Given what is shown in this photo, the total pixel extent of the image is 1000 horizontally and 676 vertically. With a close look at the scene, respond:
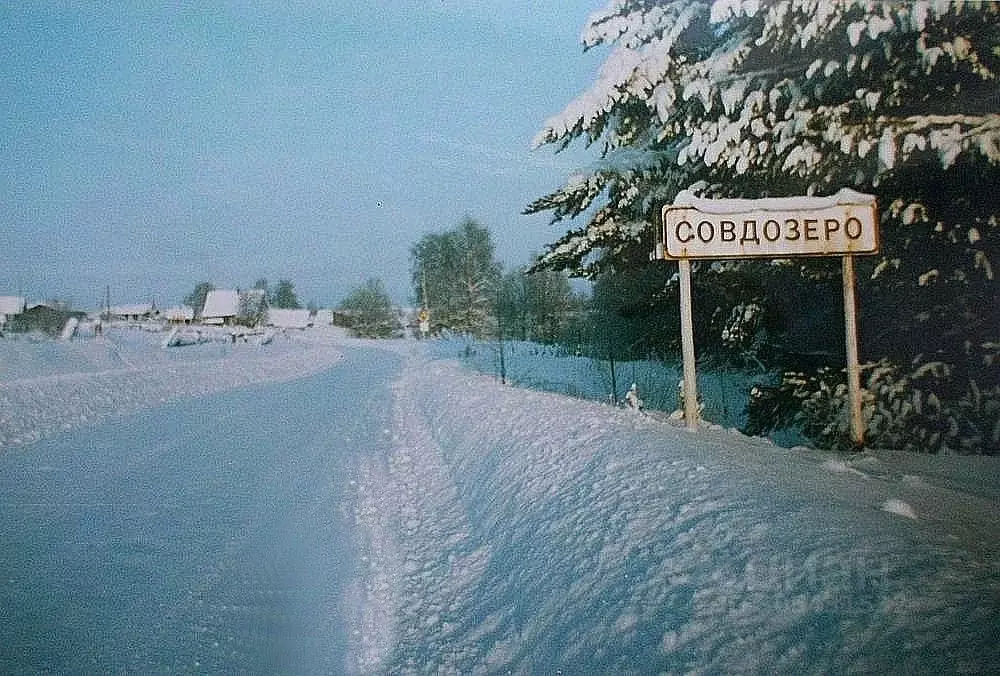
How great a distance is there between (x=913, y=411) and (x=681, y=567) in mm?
4038

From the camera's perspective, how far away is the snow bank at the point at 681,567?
2158mm

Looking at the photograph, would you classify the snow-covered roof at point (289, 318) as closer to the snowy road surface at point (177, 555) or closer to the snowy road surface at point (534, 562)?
the snowy road surface at point (177, 555)

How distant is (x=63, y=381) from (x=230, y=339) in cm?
2129

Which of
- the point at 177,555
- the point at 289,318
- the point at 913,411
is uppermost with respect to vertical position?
the point at 289,318

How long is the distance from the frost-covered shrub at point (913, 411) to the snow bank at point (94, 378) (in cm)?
1139

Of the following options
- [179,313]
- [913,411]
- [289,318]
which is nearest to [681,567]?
[913,411]

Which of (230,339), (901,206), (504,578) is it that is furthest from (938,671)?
(230,339)

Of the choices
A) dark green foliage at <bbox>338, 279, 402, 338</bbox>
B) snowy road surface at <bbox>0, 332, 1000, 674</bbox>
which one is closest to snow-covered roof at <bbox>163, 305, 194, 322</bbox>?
dark green foliage at <bbox>338, 279, 402, 338</bbox>

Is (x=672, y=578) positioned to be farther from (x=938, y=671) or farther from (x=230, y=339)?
(x=230, y=339)

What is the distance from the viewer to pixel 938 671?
1.85 meters

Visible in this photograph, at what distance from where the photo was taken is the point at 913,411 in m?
5.32

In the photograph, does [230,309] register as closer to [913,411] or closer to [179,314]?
[179,314]

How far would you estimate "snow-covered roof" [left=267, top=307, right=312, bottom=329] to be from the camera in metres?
76.9

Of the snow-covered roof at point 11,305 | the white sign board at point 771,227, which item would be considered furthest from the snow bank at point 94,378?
the white sign board at point 771,227
